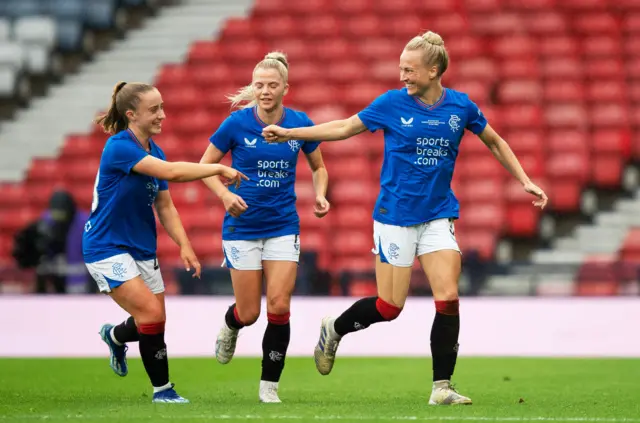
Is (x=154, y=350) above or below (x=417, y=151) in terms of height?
below

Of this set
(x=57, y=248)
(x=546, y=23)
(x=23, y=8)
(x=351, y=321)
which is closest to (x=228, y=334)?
(x=351, y=321)

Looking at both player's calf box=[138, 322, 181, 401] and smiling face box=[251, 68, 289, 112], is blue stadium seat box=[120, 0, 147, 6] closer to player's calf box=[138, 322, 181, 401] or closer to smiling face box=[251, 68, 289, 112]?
smiling face box=[251, 68, 289, 112]

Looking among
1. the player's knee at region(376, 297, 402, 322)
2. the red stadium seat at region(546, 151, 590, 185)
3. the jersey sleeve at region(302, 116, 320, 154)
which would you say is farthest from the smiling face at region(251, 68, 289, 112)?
the red stadium seat at region(546, 151, 590, 185)

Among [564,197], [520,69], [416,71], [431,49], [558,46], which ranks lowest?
[564,197]

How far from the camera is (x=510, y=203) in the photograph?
1512 cm

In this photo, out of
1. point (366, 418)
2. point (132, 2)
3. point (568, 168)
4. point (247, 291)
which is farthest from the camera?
point (132, 2)

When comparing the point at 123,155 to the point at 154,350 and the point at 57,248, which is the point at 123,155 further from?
the point at 57,248

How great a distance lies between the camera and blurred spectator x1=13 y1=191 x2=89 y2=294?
1331cm

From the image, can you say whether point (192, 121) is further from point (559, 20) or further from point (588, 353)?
point (588, 353)

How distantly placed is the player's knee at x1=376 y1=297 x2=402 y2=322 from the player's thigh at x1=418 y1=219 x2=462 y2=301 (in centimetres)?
31

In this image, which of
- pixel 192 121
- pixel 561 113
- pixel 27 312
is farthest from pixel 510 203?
pixel 27 312

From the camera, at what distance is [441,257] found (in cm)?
705

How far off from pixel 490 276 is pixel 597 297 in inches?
42.2

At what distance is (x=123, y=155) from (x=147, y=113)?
0.33 meters
